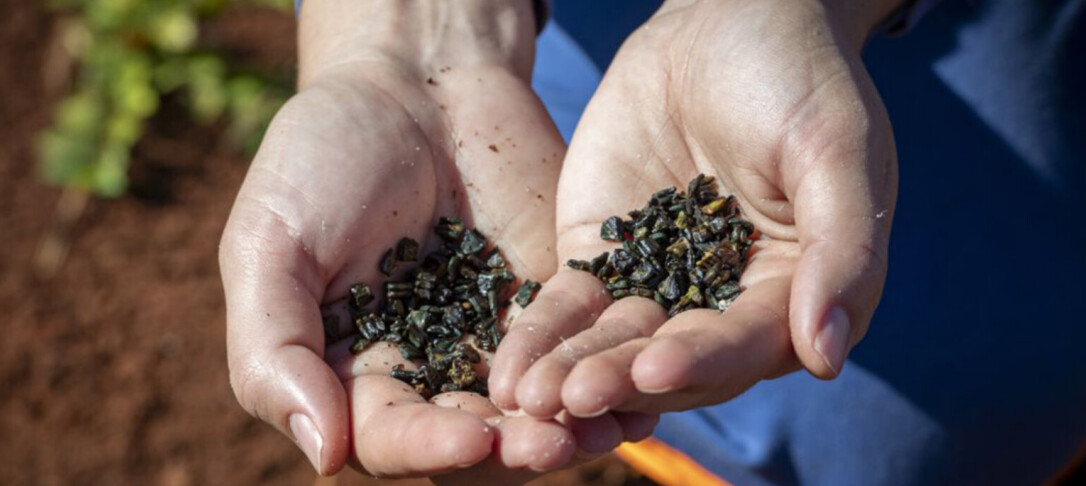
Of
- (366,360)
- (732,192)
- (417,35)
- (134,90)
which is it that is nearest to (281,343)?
(366,360)

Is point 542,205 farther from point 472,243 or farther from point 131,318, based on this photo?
point 131,318

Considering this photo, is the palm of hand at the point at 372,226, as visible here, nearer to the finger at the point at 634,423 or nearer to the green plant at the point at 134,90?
the finger at the point at 634,423

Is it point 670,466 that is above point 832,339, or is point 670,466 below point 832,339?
below

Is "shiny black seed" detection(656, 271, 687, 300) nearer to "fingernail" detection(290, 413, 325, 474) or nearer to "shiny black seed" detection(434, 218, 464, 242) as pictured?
"shiny black seed" detection(434, 218, 464, 242)

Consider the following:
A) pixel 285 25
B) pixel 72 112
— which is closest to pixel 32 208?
pixel 72 112

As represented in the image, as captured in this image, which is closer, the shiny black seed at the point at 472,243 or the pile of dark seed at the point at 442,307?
the pile of dark seed at the point at 442,307

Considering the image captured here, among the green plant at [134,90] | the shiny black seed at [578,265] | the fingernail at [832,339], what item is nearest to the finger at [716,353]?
the fingernail at [832,339]

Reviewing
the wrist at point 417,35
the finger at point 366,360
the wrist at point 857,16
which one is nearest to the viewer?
the finger at point 366,360

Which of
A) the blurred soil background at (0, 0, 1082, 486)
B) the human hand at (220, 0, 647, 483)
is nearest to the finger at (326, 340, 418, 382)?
the human hand at (220, 0, 647, 483)
